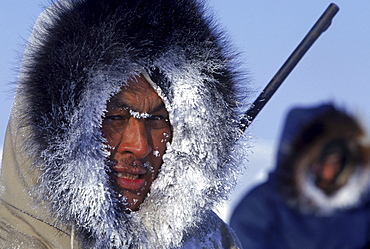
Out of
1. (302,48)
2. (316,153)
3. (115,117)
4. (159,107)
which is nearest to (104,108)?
(115,117)

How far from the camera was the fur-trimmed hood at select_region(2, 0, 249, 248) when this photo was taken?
1.66 m

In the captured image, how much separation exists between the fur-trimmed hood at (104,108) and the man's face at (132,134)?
5 centimetres

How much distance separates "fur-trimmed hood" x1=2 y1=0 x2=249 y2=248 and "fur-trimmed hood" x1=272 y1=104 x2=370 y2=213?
6.44 ft

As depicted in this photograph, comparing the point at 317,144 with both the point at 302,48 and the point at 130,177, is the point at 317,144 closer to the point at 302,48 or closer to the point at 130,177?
the point at 302,48

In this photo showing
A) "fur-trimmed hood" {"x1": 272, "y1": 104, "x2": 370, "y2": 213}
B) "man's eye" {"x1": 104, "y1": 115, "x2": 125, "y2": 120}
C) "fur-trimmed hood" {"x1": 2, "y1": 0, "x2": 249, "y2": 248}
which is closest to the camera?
"fur-trimmed hood" {"x1": 2, "y1": 0, "x2": 249, "y2": 248}

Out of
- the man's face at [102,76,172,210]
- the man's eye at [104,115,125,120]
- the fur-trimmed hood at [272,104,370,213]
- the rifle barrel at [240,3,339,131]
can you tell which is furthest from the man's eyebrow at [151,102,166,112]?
the fur-trimmed hood at [272,104,370,213]

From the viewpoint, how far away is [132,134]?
71.7 inches

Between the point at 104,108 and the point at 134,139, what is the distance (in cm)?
19

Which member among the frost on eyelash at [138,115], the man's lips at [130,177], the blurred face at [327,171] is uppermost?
the blurred face at [327,171]

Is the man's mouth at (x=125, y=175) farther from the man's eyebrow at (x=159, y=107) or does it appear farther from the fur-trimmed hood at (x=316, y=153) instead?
the fur-trimmed hood at (x=316, y=153)

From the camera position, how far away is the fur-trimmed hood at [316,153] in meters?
3.90

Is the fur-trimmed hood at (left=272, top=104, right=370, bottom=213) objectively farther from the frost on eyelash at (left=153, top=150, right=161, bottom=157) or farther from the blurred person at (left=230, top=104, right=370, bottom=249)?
the frost on eyelash at (left=153, top=150, right=161, bottom=157)

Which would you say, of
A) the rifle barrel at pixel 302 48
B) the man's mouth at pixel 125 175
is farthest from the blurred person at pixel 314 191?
the man's mouth at pixel 125 175

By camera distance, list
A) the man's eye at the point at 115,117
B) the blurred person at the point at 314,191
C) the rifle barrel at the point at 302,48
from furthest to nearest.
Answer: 1. the blurred person at the point at 314,191
2. the rifle barrel at the point at 302,48
3. the man's eye at the point at 115,117
